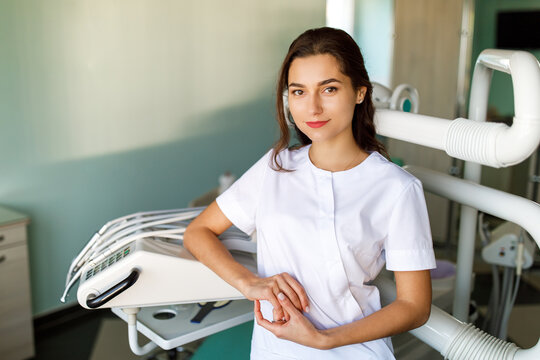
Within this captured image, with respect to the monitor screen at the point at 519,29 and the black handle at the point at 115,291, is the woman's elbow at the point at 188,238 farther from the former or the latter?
the monitor screen at the point at 519,29

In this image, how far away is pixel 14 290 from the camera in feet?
8.47

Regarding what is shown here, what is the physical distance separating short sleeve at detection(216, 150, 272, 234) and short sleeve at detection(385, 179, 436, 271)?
35cm

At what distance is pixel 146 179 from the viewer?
11.1ft

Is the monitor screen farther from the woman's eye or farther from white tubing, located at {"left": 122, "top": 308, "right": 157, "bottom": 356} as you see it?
white tubing, located at {"left": 122, "top": 308, "right": 157, "bottom": 356}

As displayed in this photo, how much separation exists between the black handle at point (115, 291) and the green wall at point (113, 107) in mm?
1802

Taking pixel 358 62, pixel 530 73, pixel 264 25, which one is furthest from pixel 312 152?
pixel 264 25

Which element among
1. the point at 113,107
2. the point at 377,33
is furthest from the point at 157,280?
the point at 377,33

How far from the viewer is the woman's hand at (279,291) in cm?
116

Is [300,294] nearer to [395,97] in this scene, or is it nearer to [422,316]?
[422,316]

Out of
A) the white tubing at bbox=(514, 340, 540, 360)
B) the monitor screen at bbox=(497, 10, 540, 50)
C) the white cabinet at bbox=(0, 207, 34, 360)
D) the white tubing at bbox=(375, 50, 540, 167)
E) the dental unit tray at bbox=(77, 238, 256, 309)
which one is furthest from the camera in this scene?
the monitor screen at bbox=(497, 10, 540, 50)

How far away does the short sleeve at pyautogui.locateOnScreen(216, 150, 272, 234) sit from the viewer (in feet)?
4.39

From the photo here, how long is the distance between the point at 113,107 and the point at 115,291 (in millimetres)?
2103

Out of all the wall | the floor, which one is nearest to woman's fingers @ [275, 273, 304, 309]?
the floor

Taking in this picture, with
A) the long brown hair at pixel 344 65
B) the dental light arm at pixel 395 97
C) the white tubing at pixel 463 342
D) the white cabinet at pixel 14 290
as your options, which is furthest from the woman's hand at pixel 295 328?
the white cabinet at pixel 14 290
